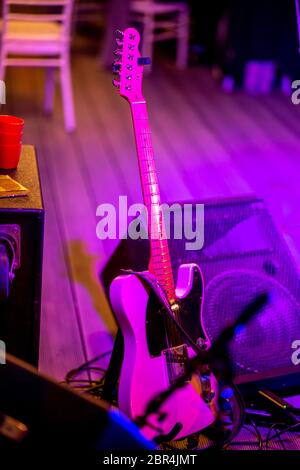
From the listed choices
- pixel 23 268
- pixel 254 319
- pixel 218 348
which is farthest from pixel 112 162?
pixel 218 348

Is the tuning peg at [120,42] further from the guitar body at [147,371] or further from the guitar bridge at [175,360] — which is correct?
the guitar bridge at [175,360]

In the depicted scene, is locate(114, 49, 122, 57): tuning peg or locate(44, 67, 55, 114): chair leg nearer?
locate(114, 49, 122, 57): tuning peg

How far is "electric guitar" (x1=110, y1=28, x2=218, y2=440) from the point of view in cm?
164

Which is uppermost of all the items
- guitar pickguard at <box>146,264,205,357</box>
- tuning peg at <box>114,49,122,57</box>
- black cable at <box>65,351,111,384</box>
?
tuning peg at <box>114,49,122,57</box>

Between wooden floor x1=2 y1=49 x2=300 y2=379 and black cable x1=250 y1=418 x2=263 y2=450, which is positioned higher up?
black cable x1=250 y1=418 x2=263 y2=450

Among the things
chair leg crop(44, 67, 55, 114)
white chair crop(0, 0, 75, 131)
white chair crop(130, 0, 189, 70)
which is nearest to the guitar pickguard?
white chair crop(0, 0, 75, 131)

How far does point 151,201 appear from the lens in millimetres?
1780

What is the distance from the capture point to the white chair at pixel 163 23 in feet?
18.1

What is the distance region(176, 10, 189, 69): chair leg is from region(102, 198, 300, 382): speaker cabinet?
4.05 meters

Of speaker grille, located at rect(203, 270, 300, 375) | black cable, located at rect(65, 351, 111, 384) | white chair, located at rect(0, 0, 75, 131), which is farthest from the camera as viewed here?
white chair, located at rect(0, 0, 75, 131)

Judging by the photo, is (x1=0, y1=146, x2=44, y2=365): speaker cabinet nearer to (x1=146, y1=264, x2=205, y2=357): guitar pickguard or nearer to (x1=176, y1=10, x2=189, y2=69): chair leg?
(x1=146, y1=264, x2=205, y2=357): guitar pickguard

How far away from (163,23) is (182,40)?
0.24 meters

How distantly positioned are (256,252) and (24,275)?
790 millimetres

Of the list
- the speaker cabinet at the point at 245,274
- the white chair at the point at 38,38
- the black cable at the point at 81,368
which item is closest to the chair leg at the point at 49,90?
the white chair at the point at 38,38
